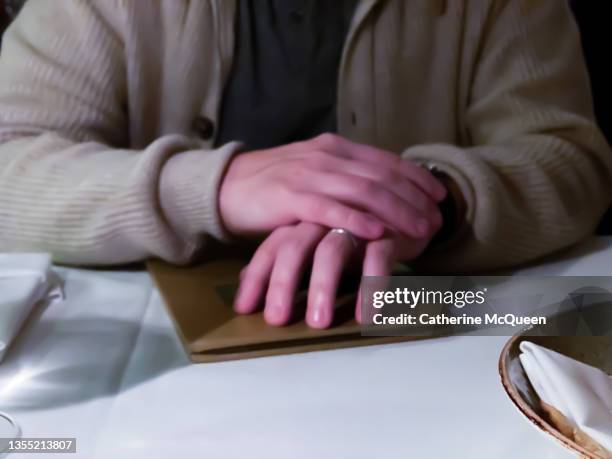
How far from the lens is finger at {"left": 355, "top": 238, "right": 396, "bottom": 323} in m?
0.49

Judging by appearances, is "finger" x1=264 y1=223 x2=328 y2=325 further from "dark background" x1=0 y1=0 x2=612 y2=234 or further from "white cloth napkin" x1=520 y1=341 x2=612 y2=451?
"dark background" x1=0 y1=0 x2=612 y2=234

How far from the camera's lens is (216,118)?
80 cm

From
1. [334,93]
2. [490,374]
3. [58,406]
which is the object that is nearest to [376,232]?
[490,374]

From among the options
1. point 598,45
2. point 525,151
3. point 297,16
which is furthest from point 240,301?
point 598,45

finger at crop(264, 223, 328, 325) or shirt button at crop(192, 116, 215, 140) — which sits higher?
finger at crop(264, 223, 328, 325)

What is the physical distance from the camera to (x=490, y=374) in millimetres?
428

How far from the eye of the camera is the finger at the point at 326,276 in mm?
464

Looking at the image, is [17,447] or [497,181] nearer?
[17,447]

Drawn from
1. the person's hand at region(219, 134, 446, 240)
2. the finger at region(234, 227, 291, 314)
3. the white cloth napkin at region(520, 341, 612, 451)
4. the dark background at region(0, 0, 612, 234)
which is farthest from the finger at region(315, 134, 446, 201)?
the dark background at region(0, 0, 612, 234)

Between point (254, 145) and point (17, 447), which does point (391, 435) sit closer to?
point (17, 447)

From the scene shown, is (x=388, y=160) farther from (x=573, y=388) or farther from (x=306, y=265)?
(x=573, y=388)

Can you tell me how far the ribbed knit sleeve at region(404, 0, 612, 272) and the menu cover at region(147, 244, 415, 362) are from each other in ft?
0.49

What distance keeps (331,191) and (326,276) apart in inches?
3.4

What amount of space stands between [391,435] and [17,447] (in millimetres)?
196
